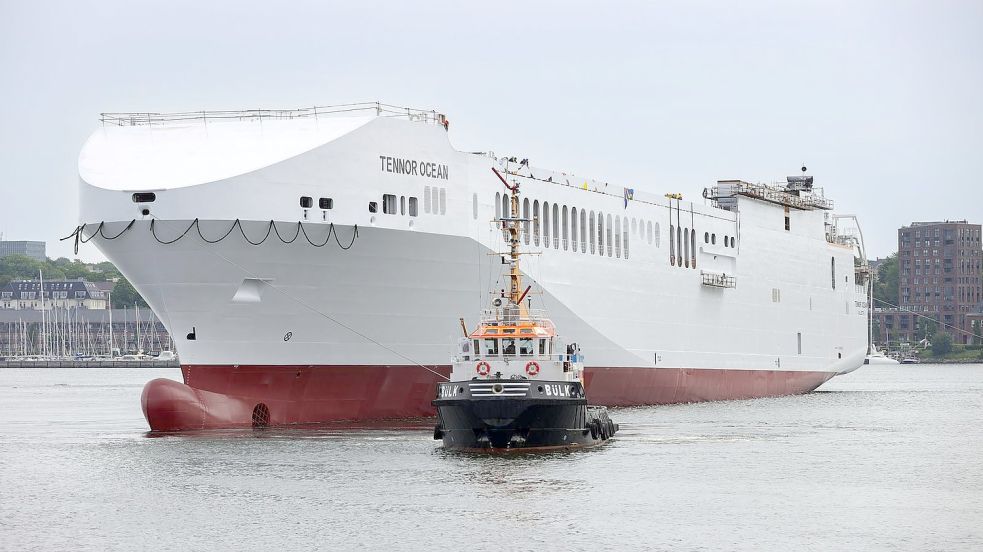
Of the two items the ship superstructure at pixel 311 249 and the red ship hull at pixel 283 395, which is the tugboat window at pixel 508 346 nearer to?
the ship superstructure at pixel 311 249

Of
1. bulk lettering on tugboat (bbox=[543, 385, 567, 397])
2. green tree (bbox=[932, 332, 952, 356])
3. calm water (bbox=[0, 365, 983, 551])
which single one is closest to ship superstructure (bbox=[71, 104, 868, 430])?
calm water (bbox=[0, 365, 983, 551])

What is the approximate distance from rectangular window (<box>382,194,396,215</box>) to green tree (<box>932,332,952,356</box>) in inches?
6053

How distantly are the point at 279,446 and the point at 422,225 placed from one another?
9140 millimetres

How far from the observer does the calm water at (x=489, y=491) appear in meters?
25.9

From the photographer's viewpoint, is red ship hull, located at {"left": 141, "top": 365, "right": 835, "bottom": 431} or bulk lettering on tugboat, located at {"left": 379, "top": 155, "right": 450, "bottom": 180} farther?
bulk lettering on tugboat, located at {"left": 379, "top": 155, "right": 450, "bottom": 180}

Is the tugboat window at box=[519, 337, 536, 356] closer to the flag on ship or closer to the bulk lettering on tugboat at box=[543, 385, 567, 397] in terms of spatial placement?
the bulk lettering on tugboat at box=[543, 385, 567, 397]

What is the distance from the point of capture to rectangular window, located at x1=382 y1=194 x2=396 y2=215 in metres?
43.8

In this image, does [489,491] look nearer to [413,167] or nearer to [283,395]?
[283,395]

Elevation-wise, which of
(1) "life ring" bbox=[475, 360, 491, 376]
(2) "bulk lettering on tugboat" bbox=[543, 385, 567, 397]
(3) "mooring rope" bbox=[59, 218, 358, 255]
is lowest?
(2) "bulk lettering on tugboat" bbox=[543, 385, 567, 397]

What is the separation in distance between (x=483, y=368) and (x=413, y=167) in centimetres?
1031

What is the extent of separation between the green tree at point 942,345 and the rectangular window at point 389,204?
153736 millimetres

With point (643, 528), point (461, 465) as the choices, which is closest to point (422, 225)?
point (461, 465)

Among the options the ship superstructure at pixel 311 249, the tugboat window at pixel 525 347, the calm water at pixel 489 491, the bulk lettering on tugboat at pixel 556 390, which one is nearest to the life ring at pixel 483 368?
the tugboat window at pixel 525 347

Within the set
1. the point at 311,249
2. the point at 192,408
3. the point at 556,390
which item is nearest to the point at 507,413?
the point at 556,390
